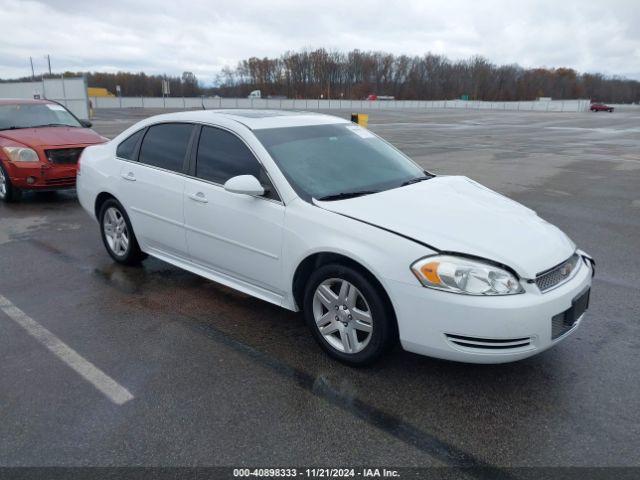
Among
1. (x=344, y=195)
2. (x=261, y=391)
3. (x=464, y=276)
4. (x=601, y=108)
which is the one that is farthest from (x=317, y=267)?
(x=601, y=108)

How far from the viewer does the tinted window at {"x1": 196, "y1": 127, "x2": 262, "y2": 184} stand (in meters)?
4.12

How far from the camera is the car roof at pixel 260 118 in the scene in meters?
4.42

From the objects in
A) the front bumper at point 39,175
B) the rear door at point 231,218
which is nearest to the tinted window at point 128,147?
the rear door at point 231,218

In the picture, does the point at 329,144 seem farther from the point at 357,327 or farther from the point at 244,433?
the point at 244,433

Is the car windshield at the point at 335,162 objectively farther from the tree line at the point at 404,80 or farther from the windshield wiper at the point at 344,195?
the tree line at the point at 404,80

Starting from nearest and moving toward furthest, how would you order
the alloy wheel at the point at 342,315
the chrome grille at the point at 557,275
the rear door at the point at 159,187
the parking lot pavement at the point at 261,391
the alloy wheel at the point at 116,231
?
the parking lot pavement at the point at 261,391 → the chrome grille at the point at 557,275 → the alloy wheel at the point at 342,315 → the rear door at the point at 159,187 → the alloy wheel at the point at 116,231

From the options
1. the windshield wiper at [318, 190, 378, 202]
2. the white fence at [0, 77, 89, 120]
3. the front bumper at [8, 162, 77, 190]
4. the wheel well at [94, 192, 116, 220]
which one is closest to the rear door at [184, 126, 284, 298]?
the windshield wiper at [318, 190, 378, 202]

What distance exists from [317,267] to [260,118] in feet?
5.24

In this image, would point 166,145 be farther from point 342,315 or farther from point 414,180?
point 342,315

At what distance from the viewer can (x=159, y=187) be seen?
15.6 feet

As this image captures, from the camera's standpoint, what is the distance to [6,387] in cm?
333

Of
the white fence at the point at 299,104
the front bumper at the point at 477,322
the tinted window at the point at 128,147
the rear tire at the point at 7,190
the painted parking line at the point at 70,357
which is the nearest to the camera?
the front bumper at the point at 477,322

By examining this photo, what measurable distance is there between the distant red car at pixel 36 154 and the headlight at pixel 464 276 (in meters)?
7.27

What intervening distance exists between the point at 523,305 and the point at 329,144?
2134 millimetres
